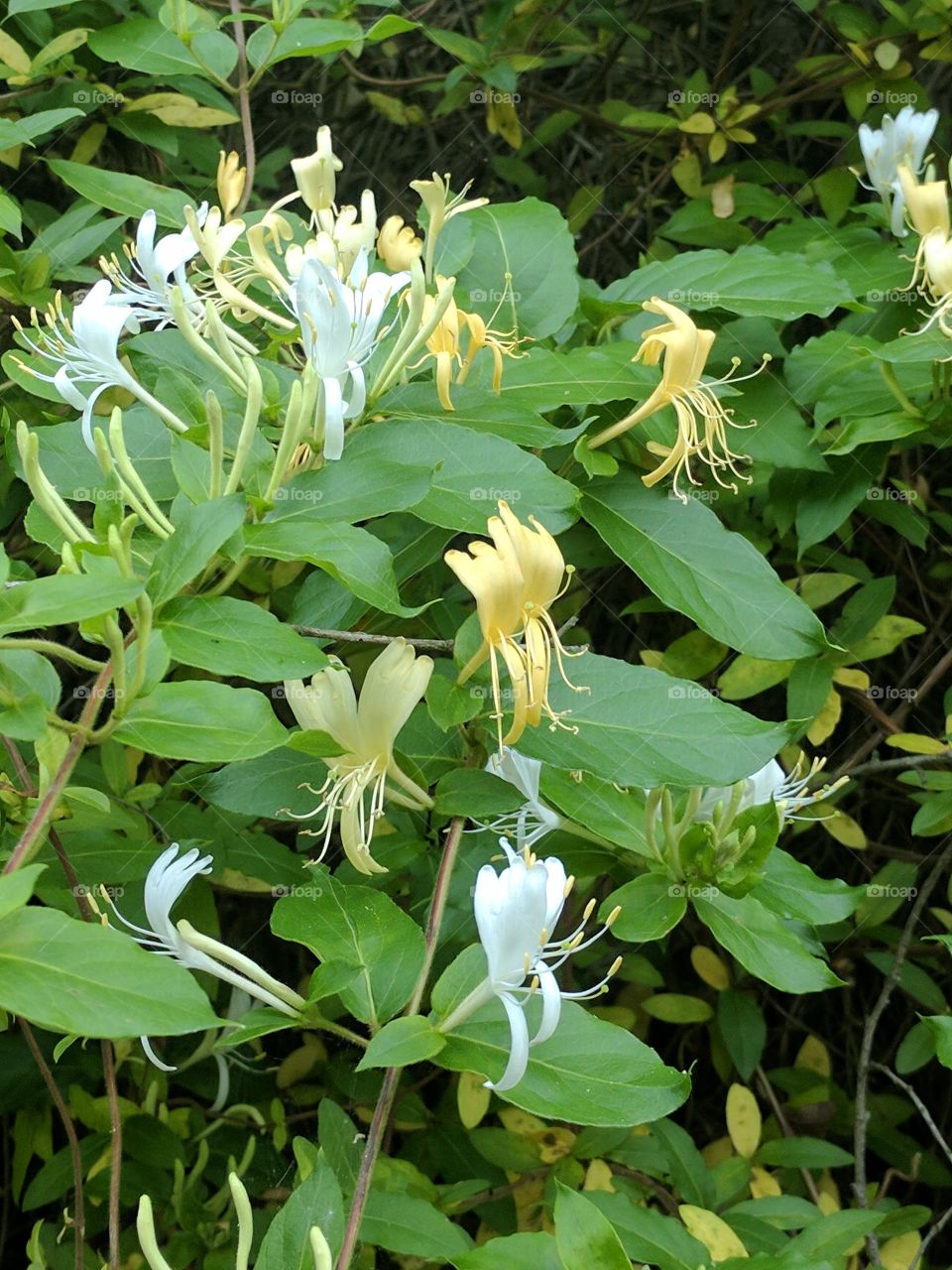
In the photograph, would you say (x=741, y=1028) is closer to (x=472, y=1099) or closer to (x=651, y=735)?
(x=472, y=1099)

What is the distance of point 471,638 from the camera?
2.28ft

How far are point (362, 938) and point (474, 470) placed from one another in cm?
26

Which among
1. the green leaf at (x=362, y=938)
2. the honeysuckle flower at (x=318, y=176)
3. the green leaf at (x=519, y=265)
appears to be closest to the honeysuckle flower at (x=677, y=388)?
the green leaf at (x=519, y=265)

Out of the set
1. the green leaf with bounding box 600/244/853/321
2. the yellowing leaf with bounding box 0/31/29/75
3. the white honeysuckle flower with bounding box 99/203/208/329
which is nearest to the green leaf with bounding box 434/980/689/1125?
the white honeysuckle flower with bounding box 99/203/208/329

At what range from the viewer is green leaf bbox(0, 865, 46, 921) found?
465 mm

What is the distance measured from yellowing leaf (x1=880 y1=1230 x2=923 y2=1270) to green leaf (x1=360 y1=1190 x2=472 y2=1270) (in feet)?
1.70

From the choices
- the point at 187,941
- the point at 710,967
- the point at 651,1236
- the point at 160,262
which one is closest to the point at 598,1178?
the point at 651,1236

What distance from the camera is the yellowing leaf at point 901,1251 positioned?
1.10 m

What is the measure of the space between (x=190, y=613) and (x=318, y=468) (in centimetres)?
13

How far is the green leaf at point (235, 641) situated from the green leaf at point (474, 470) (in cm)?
15

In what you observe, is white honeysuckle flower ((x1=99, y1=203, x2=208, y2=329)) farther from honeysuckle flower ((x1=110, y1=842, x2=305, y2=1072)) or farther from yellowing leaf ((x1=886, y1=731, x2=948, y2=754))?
yellowing leaf ((x1=886, y1=731, x2=948, y2=754))

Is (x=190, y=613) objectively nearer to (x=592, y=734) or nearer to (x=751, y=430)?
(x=592, y=734)

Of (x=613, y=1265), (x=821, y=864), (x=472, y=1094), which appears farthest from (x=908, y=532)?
(x=613, y=1265)

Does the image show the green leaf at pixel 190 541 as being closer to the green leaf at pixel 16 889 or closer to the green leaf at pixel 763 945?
the green leaf at pixel 16 889
